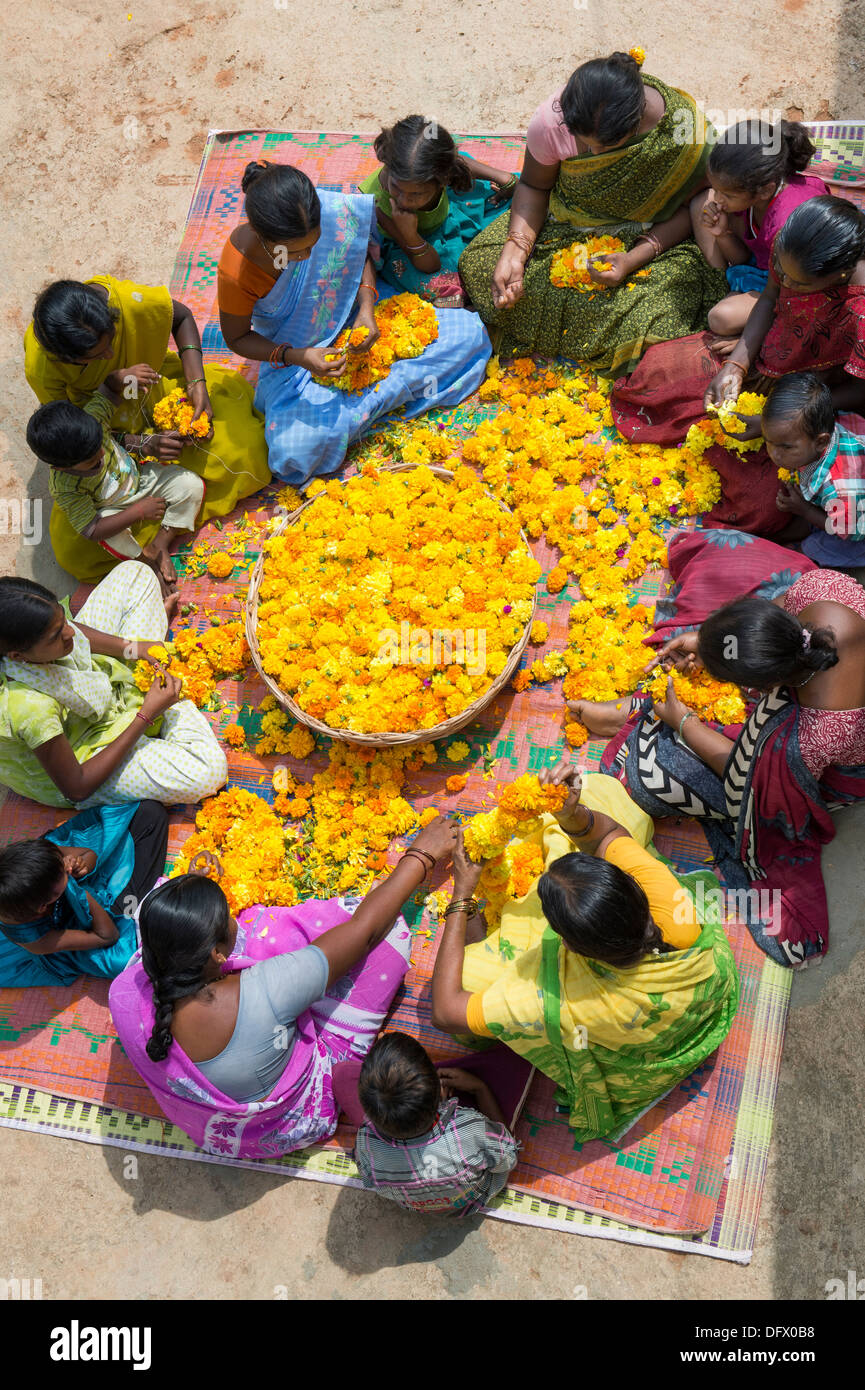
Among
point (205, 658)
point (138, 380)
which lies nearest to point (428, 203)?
point (138, 380)

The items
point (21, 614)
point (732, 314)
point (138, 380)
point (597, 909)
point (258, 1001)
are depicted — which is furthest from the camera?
point (138, 380)

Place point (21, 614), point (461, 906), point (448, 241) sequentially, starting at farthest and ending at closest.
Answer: point (448, 241) → point (461, 906) → point (21, 614)

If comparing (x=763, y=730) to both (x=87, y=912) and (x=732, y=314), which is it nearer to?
(x=732, y=314)

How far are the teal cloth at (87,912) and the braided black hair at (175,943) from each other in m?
0.80

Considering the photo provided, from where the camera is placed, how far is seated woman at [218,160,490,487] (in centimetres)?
505

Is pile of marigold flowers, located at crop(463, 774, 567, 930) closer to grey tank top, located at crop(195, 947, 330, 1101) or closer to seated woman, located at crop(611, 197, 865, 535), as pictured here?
grey tank top, located at crop(195, 947, 330, 1101)

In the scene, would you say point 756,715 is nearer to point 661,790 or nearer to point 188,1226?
point 661,790

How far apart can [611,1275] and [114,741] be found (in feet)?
9.74

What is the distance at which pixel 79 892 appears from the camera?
14.4 ft

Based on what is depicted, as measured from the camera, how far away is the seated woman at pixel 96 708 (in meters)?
4.15

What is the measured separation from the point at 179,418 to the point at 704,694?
9.39 feet

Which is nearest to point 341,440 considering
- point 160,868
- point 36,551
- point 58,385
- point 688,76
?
point 58,385

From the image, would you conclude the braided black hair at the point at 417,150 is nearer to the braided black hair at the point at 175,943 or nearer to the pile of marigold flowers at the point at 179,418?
the pile of marigold flowers at the point at 179,418

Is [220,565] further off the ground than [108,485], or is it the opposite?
[108,485]
